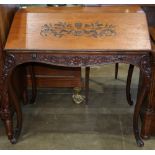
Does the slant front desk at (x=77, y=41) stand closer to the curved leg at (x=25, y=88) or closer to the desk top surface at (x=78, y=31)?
the desk top surface at (x=78, y=31)

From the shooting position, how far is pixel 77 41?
5.44 ft

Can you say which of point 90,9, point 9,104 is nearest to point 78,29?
point 90,9

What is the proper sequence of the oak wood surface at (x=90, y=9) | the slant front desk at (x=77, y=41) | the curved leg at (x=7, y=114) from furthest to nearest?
the oak wood surface at (x=90, y=9) → the curved leg at (x=7, y=114) → the slant front desk at (x=77, y=41)

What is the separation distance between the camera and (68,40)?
1.67 metres

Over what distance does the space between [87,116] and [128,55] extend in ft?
2.83

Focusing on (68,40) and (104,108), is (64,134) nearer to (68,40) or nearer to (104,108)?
(104,108)

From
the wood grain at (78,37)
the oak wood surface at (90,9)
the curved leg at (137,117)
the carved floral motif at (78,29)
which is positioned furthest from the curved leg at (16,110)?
the curved leg at (137,117)

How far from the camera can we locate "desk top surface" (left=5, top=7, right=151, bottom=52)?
5.36ft

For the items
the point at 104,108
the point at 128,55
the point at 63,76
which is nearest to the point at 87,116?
the point at 104,108

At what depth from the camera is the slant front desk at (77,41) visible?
1.63 meters

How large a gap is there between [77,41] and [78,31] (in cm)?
10

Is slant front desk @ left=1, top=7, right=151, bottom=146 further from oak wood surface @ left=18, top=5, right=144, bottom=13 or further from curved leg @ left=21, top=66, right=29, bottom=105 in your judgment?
curved leg @ left=21, top=66, right=29, bottom=105

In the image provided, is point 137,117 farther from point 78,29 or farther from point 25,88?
point 25,88

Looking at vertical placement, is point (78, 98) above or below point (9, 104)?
below
